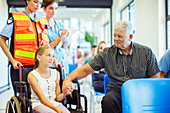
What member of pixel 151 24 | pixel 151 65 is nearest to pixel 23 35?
pixel 151 65

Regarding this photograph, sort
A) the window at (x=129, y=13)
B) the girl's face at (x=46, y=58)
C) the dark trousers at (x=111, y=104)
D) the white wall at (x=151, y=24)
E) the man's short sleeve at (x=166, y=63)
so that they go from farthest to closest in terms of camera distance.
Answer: the window at (x=129, y=13), the white wall at (x=151, y=24), the man's short sleeve at (x=166, y=63), the girl's face at (x=46, y=58), the dark trousers at (x=111, y=104)

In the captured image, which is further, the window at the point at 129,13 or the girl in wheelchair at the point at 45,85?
the window at the point at 129,13

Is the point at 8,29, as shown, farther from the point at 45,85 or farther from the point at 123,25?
the point at 123,25

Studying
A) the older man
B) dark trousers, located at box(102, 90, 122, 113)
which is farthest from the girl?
dark trousers, located at box(102, 90, 122, 113)

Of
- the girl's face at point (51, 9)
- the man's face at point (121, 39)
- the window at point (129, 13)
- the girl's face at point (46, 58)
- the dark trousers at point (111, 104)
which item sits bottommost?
the dark trousers at point (111, 104)

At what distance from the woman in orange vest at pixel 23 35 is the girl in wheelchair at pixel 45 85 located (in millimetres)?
249

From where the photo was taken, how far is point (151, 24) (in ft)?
13.3

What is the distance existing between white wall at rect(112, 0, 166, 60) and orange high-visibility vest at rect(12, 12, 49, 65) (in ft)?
6.68

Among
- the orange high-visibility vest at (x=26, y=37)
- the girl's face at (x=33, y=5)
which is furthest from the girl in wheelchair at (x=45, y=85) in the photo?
the girl's face at (x=33, y=5)

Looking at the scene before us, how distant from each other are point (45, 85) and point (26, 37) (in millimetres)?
579

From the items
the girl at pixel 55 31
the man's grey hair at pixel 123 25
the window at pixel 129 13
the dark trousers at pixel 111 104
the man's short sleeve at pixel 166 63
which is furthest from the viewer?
the window at pixel 129 13

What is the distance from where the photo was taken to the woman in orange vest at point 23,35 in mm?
2400

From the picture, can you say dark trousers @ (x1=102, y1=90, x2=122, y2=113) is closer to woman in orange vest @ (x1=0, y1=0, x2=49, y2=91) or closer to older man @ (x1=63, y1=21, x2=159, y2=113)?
older man @ (x1=63, y1=21, x2=159, y2=113)

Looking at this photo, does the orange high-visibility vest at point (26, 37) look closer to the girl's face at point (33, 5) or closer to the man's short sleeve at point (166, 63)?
the girl's face at point (33, 5)
